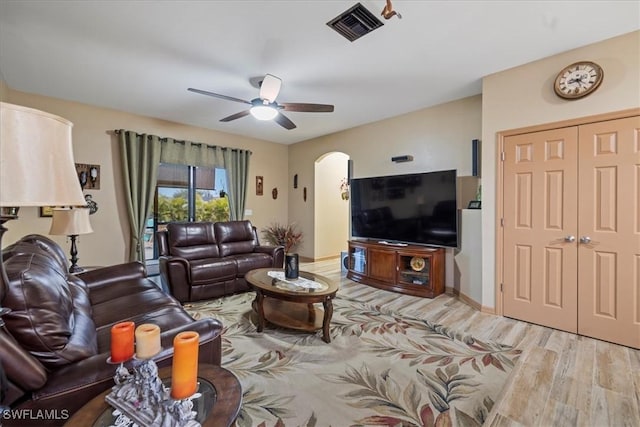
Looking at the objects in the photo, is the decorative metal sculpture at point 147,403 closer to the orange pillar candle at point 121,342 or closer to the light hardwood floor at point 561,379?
the orange pillar candle at point 121,342

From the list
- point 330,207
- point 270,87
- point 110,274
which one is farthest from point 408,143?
point 110,274

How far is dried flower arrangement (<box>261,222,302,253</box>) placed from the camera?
20.8ft

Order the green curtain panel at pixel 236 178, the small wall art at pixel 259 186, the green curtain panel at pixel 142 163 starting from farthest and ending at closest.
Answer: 1. the small wall art at pixel 259 186
2. the green curtain panel at pixel 236 178
3. the green curtain panel at pixel 142 163

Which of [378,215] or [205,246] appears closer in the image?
[205,246]

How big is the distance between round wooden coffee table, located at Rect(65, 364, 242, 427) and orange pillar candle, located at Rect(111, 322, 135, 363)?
0.41 feet

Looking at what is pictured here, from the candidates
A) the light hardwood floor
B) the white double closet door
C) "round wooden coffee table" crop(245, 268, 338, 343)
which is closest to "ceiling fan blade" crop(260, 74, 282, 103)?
"round wooden coffee table" crop(245, 268, 338, 343)

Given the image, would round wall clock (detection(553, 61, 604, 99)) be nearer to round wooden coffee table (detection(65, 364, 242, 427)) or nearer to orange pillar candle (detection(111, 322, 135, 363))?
round wooden coffee table (detection(65, 364, 242, 427))

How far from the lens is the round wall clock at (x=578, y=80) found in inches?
102

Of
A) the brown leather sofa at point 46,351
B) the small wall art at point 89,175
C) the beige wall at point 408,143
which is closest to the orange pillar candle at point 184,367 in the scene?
the brown leather sofa at point 46,351

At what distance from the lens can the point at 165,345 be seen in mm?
1410

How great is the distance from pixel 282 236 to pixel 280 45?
4.21 meters

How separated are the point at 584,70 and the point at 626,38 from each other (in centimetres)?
32

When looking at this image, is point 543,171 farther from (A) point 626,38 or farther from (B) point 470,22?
(B) point 470,22


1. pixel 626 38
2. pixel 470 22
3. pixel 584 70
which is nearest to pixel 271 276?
pixel 470 22
